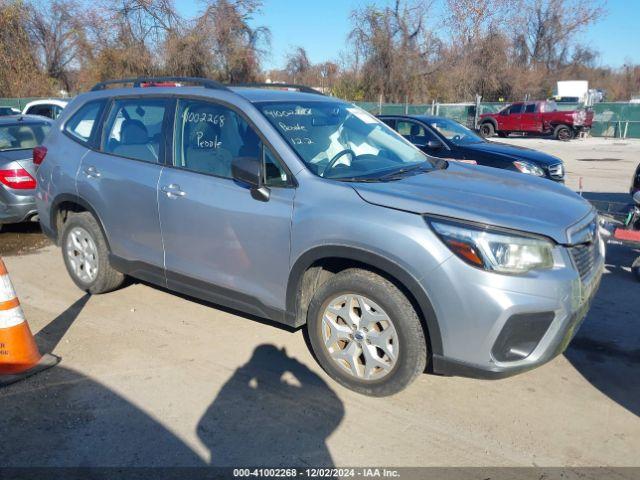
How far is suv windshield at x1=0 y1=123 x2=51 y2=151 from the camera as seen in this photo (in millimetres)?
7488

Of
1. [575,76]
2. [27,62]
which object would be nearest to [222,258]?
[27,62]

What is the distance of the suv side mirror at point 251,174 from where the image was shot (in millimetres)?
3586

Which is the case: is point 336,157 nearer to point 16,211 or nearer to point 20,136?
point 16,211

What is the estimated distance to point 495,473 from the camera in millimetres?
2816

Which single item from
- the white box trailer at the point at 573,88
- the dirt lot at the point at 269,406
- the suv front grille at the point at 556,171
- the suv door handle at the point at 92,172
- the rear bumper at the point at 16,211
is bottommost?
the dirt lot at the point at 269,406

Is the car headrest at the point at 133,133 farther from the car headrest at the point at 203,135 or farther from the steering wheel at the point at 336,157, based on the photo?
the steering wheel at the point at 336,157

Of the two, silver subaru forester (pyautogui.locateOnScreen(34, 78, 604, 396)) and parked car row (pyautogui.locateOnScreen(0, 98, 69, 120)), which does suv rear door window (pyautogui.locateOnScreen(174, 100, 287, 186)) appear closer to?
silver subaru forester (pyautogui.locateOnScreen(34, 78, 604, 396))

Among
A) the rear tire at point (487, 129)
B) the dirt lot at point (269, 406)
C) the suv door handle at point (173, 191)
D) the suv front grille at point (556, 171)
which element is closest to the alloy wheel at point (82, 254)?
the dirt lot at point (269, 406)

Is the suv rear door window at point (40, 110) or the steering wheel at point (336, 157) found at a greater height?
the suv rear door window at point (40, 110)

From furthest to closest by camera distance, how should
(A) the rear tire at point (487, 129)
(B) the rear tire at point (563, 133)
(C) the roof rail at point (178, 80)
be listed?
(A) the rear tire at point (487, 129)
(B) the rear tire at point (563, 133)
(C) the roof rail at point (178, 80)

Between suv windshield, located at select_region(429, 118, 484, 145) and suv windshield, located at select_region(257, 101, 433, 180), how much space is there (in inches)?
211

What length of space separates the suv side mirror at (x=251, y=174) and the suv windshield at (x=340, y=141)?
1.04 feet

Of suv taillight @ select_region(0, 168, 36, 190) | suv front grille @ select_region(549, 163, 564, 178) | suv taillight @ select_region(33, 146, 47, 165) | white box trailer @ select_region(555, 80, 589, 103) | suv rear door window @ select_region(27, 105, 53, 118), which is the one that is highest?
white box trailer @ select_region(555, 80, 589, 103)

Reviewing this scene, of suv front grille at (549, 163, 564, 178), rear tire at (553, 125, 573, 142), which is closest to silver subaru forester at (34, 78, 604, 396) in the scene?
suv front grille at (549, 163, 564, 178)
